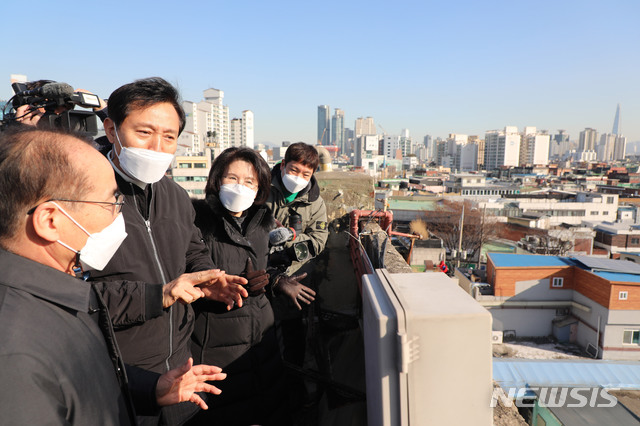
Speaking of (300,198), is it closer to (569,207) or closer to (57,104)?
(57,104)

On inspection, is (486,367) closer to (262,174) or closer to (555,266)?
(262,174)

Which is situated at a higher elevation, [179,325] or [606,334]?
[179,325]

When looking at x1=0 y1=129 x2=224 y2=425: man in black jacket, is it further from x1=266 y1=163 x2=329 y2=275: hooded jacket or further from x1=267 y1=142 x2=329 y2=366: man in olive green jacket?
x1=266 y1=163 x2=329 y2=275: hooded jacket

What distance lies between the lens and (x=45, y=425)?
77 cm

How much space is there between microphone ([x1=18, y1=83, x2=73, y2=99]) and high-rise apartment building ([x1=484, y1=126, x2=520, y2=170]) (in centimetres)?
10242

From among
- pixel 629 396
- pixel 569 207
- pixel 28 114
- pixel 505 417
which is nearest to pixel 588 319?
pixel 629 396

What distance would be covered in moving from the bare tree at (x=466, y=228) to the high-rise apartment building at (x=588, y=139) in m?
168

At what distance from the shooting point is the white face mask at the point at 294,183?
125 inches

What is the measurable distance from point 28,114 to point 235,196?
4.97ft

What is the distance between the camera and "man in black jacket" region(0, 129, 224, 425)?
77cm

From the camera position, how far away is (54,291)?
0.91m

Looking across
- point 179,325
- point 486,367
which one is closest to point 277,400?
point 179,325

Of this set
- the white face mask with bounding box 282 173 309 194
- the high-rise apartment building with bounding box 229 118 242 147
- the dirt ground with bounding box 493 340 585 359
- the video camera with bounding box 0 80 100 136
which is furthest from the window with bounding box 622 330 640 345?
the high-rise apartment building with bounding box 229 118 242 147

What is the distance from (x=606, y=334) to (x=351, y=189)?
13.5 m
